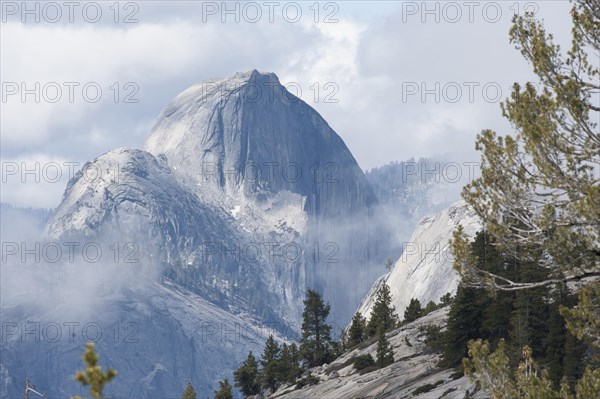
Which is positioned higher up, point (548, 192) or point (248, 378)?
point (548, 192)

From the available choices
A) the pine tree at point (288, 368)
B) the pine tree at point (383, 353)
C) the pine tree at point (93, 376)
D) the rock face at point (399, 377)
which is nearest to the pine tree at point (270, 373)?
the pine tree at point (288, 368)

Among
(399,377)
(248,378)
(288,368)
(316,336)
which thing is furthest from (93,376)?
(316,336)

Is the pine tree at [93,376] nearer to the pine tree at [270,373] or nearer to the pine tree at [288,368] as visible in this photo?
the pine tree at [288,368]

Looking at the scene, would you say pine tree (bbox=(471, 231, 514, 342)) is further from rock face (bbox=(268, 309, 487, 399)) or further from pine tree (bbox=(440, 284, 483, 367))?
rock face (bbox=(268, 309, 487, 399))

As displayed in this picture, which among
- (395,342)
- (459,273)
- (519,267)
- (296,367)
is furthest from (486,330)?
(459,273)

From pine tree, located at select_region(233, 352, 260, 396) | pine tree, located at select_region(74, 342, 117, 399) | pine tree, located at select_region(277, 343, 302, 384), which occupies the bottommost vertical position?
pine tree, located at select_region(233, 352, 260, 396)

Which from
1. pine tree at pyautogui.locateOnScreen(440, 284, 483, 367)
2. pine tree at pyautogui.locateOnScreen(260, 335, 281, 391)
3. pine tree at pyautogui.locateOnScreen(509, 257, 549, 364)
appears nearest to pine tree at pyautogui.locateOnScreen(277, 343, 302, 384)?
pine tree at pyautogui.locateOnScreen(260, 335, 281, 391)

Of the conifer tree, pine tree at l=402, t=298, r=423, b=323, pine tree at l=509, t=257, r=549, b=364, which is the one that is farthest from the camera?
pine tree at l=402, t=298, r=423, b=323

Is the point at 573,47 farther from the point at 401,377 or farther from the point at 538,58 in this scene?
the point at 401,377

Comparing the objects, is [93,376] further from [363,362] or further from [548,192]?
[363,362]
